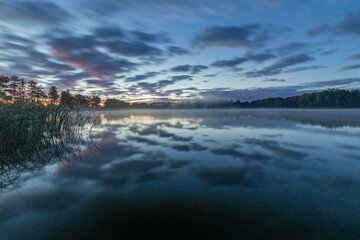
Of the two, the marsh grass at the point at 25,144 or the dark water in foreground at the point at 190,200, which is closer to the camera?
the dark water in foreground at the point at 190,200

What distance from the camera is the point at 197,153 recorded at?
8.40 metres

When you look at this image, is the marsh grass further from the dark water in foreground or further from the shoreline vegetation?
the dark water in foreground

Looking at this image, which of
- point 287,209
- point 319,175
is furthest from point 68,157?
point 319,175

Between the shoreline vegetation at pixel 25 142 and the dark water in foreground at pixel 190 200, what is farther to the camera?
the shoreline vegetation at pixel 25 142

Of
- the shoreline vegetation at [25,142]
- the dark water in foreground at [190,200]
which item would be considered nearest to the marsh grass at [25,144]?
the shoreline vegetation at [25,142]

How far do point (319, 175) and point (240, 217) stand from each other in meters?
3.90

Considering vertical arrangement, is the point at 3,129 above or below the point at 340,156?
above

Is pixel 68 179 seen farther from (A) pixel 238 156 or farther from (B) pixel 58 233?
(A) pixel 238 156

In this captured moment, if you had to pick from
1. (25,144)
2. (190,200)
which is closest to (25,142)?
(25,144)

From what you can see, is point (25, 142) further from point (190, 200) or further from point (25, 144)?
point (190, 200)

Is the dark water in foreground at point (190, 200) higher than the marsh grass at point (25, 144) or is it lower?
lower

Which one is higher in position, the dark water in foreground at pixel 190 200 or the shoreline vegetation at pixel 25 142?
the shoreline vegetation at pixel 25 142

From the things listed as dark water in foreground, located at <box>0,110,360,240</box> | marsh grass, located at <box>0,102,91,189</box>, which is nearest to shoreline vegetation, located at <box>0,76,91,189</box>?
marsh grass, located at <box>0,102,91,189</box>

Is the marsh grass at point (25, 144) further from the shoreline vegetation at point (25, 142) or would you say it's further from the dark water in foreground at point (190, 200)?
the dark water in foreground at point (190, 200)
